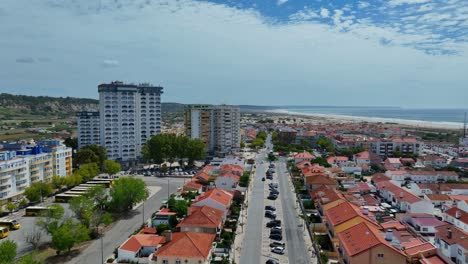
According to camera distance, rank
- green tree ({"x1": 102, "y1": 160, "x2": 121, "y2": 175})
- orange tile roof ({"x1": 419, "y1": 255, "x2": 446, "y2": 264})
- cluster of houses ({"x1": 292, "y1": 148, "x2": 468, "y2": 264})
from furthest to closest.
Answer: green tree ({"x1": 102, "y1": 160, "x2": 121, "y2": 175}), cluster of houses ({"x1": 292, "y1": 148, "x2": 468, "y2": 264}), orange tile roof ({"x1": 419, "y1": 255, "x2": 446, "y2": 264})

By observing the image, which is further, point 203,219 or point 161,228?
point 161,228

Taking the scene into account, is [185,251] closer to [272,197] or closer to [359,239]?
[359,239]

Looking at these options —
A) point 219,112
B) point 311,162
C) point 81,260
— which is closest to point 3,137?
point 219,112

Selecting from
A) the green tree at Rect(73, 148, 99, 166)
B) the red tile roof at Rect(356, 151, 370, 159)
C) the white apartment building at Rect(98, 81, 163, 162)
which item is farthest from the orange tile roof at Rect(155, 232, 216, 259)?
the red tile roof at Rect(356, 151, 370, 159)

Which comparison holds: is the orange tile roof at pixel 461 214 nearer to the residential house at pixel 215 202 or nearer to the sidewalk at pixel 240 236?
the sidewalk at pixel 240 236

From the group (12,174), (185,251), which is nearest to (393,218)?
(185,251)

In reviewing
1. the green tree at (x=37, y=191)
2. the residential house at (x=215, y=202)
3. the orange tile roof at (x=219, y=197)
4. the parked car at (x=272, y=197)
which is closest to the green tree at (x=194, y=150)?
the parked car at (x=272, y=197)

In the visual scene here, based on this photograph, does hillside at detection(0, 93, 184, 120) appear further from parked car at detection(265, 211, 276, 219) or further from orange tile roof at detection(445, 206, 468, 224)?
orange tile roof at detection(445, 206, 468, 224)
